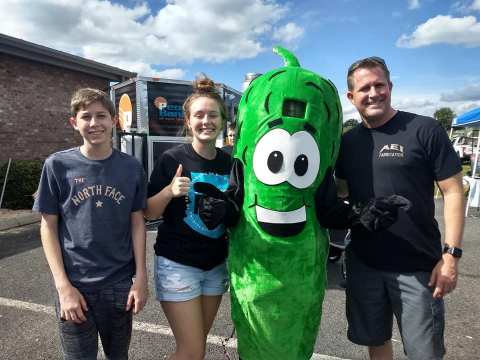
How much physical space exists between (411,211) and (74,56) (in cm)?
1111

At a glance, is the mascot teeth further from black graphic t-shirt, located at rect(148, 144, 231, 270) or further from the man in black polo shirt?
the man in black polo shirt

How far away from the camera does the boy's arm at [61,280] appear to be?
175cm

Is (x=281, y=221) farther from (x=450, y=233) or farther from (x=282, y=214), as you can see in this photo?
(x=450, y=233)

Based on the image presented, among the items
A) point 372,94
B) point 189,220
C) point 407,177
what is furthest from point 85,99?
point 407,177

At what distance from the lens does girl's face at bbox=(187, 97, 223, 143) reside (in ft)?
6.50

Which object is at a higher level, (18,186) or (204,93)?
(204,93)

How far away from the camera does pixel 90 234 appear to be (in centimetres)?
181

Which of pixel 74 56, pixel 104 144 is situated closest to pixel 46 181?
pixel 104 144

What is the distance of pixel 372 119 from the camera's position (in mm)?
2092

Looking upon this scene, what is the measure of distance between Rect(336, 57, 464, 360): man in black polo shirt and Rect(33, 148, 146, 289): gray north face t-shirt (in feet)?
4.24

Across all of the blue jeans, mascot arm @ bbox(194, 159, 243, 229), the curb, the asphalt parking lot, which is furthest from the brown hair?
the curb

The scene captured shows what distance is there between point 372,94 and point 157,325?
2581mm

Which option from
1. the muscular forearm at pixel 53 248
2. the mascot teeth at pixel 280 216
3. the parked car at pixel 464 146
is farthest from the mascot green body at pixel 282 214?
the parked car at pixel 464 146

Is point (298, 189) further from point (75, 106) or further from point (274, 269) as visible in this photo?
point (75, 106)
